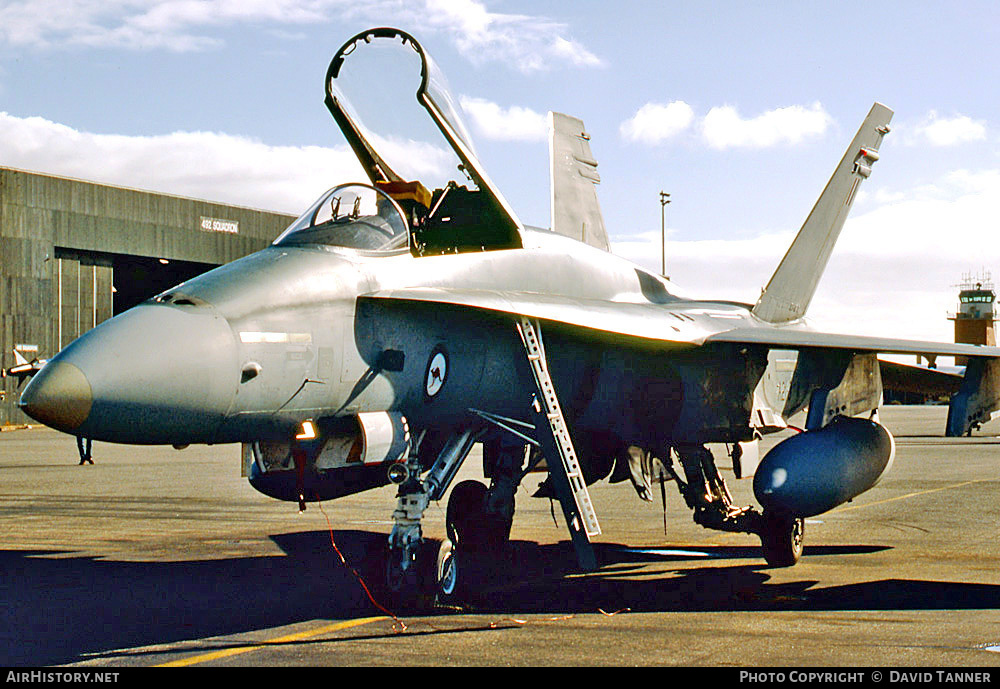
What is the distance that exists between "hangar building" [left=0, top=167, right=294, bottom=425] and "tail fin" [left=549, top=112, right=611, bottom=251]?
35231mm

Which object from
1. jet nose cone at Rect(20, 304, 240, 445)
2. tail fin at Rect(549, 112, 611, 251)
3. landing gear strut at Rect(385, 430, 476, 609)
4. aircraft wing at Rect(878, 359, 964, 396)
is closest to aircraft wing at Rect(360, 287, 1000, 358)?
landing gear strut at Rect(385, 430, 476, 609)

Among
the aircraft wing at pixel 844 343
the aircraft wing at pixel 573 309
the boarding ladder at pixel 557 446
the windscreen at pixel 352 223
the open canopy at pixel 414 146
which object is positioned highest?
the open canopy at pixel 414 146

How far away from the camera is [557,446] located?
7.85m

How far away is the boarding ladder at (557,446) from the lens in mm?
7680

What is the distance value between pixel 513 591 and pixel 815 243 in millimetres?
6558

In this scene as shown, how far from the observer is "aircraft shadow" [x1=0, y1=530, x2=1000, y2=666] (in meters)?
7.04

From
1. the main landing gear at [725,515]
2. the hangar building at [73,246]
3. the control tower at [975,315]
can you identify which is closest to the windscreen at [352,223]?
the main landing gear at [725,515]

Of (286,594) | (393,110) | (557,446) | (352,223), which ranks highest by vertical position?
(393,110)

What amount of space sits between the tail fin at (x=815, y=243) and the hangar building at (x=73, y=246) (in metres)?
37.4

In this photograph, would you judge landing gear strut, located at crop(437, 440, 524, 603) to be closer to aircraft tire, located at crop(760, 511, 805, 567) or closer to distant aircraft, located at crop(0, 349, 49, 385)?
aircraft tire, located at crop(760, 511, 805, 567)

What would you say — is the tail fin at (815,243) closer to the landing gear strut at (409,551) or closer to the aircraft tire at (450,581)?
the aircraft tire at (450,581)

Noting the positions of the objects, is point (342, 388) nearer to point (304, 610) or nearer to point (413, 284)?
point (413, 284)

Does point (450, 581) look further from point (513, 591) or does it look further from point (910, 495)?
point (910, 495)

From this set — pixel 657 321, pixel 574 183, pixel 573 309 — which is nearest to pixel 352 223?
pixel 573 309
